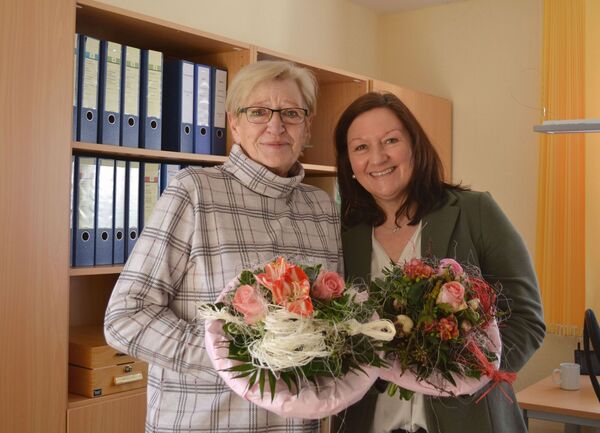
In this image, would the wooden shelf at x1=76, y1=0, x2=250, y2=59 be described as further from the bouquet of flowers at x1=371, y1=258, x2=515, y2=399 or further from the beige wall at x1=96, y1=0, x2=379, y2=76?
the bouquet of flowers at x1=371, y1=258, x2=515, y2=399

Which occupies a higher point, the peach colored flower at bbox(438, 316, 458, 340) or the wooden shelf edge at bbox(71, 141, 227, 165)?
the wooden shelf edge at bbox(71, 141, 227, 165)

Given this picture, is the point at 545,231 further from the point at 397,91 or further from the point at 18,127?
the point at 18,127

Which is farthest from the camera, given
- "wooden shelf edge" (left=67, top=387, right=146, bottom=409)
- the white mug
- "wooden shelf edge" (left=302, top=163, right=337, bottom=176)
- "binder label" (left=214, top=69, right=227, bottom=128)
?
"wooden shelf edge" (left=302, top=163, right=337, bottom=176)

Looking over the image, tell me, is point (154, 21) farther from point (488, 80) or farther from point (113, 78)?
point (488, 80)

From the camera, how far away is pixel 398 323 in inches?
54.6

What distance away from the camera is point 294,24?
166 inches

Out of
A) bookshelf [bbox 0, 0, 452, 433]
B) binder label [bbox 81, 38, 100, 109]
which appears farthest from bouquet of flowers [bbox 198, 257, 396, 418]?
binder label [bbox 81, 38, 100, 109]

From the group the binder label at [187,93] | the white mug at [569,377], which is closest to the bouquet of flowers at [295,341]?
the binder label at [187,93]

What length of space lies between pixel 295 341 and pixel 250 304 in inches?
4.0

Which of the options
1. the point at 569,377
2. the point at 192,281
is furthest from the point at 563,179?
the point at 192,281

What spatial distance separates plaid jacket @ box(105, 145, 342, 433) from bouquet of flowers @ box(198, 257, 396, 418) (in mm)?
205

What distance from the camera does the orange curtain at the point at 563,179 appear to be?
410 centimetres

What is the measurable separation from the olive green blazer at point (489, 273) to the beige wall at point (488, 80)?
247 centimetres

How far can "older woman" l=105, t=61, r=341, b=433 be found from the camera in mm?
1479
